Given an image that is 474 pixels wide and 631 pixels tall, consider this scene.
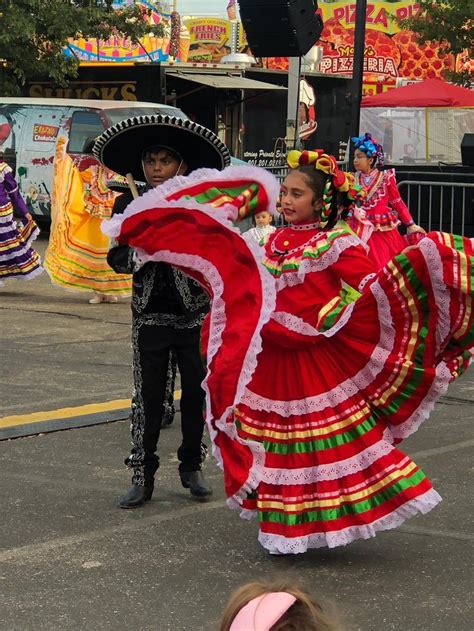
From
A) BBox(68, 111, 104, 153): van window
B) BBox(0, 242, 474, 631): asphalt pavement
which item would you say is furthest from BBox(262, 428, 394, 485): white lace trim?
BBox(68, 111, 104, 153): van window

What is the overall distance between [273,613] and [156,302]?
390 cm

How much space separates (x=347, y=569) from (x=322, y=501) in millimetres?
289

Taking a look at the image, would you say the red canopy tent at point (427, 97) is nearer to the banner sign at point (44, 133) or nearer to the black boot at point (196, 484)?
the banner sign at point (44, 133)

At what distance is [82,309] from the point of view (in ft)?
41.6

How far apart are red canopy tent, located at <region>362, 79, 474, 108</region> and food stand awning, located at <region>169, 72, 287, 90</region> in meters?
2.89

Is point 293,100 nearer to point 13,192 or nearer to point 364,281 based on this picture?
point 13,192

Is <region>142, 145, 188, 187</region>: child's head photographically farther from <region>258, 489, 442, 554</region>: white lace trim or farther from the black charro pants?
<region>258, 489, 442, 554</region>: white lace trim

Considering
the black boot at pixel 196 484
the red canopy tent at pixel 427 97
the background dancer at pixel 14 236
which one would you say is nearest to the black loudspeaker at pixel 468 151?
the background dancer at pixel 14 236

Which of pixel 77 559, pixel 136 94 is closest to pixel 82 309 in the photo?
pixel 77 559

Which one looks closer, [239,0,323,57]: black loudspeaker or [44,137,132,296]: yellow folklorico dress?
[239,0,323,57]: black loudspeaker

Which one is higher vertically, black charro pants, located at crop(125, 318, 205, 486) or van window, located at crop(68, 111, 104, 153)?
van window, located at crop(68, 111, 104, 153)

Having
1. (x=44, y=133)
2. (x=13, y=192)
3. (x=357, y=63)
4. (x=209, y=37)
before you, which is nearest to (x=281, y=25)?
(x=357, y=63)

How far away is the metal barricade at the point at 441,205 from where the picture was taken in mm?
14273

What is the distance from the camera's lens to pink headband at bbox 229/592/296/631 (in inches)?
81.3
